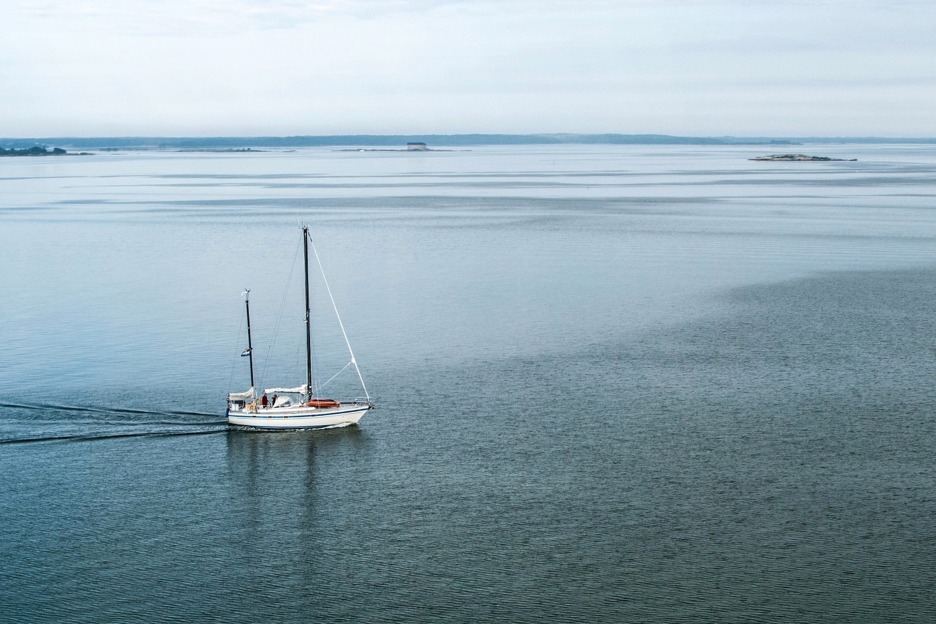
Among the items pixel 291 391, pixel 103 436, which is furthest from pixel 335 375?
pixel 103 436

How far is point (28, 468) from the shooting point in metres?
27.4

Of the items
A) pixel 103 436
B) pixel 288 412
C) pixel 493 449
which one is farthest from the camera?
pixel 288 412

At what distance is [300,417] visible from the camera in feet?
102

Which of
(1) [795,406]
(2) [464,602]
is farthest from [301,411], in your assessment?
(1) [795,406]

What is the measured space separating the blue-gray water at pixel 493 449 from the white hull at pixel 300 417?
0.44m

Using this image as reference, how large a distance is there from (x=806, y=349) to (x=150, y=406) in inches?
914

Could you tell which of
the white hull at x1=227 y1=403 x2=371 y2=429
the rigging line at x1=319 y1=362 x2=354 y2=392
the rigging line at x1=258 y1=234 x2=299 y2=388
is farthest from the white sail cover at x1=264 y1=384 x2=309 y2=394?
the rigging line at x1=258 y1=234 x2=299 y2=388

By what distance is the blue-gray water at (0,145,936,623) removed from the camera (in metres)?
21.2

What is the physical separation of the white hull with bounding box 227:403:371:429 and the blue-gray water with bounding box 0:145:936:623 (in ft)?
1.44

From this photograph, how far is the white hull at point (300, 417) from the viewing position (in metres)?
30.8

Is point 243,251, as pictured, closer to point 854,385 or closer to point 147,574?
point 854,385

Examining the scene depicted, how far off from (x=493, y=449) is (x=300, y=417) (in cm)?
610

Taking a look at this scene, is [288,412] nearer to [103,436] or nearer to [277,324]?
[103,436]

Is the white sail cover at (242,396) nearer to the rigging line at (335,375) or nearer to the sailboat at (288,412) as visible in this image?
the sailboat at (288,412)
